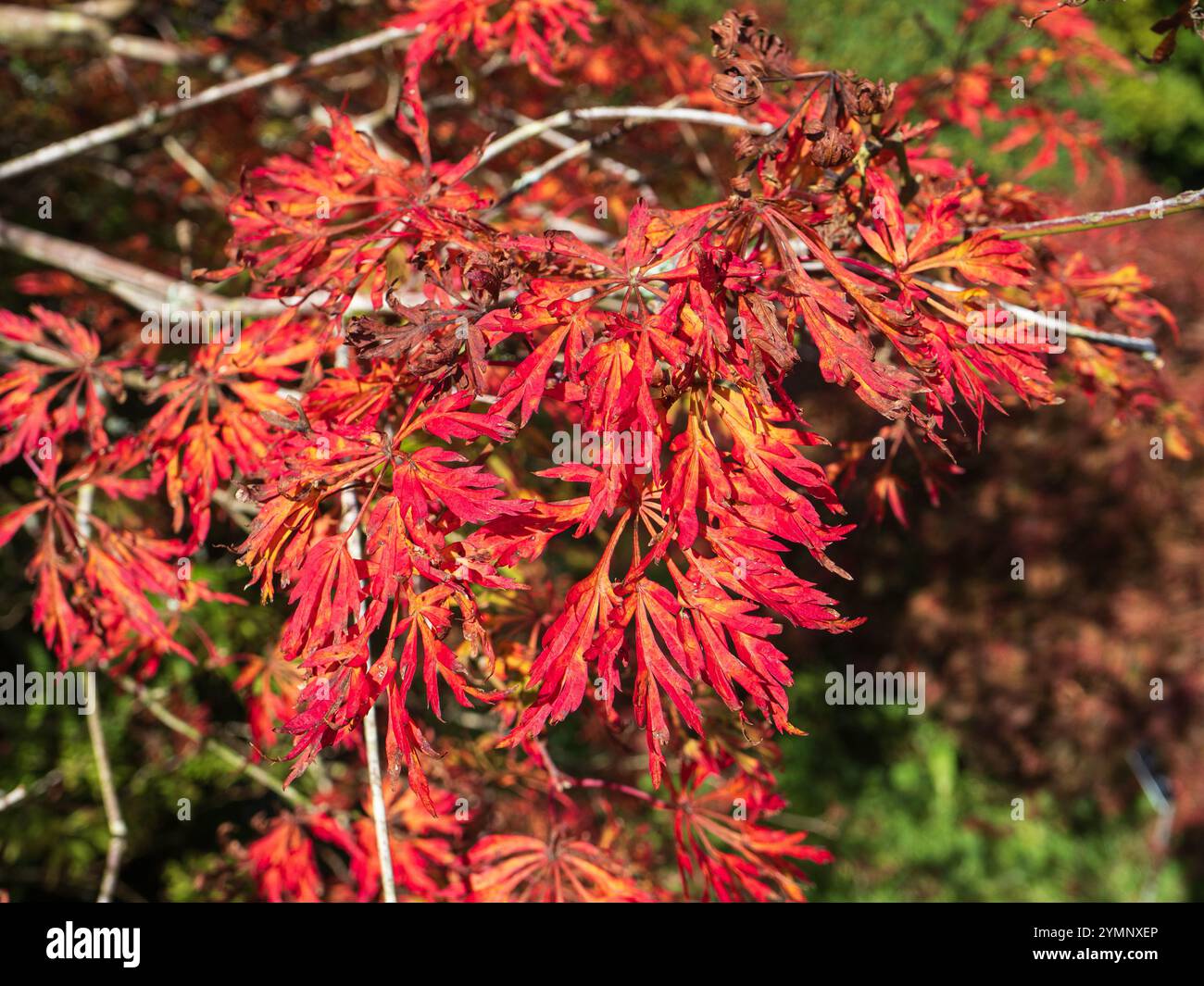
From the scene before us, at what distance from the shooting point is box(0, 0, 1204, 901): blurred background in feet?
10.9

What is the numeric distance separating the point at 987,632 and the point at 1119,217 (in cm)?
346

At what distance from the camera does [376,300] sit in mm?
1122

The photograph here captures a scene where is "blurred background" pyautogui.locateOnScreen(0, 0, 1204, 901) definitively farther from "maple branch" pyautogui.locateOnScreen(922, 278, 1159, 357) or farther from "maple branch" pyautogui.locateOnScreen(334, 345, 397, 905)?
"maple branch" pyautogui.locateOnScreen(334, 345, 397, 905)

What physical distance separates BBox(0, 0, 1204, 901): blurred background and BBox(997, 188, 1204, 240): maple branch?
198 centimetres

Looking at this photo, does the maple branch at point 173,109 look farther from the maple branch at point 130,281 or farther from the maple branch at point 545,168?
the maple branch at point 545,168

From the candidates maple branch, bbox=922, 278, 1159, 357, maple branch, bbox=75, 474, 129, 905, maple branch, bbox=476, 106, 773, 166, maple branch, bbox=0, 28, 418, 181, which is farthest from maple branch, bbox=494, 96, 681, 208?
maple branch, bbox=75, 474, 129, 905

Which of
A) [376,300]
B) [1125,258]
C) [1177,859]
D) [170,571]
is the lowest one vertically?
[1177,859]

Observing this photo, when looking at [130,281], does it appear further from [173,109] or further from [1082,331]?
[1082,331]

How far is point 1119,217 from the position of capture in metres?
1.11

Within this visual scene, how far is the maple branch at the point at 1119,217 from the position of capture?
1085 mm
